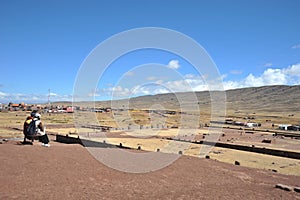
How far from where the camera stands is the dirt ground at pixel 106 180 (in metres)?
8.23

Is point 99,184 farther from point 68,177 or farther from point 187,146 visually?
point 187,146

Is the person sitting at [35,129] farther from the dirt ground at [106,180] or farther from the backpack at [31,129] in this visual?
the dirt ground at [106,180]

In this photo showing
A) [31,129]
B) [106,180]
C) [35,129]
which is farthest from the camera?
[31,129]

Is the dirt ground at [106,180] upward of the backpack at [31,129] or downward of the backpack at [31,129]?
downward

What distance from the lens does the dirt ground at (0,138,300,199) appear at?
8.23 metres

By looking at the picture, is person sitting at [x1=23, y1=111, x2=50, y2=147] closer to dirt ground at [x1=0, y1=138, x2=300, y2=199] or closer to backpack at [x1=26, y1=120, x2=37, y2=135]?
backpack at [x1=26, y1=120, x2=37, y2=135]

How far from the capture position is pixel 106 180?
9695 mm

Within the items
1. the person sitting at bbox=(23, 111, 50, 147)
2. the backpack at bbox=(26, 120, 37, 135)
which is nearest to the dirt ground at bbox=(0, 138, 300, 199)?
the person sitting at bbox=(23, 111, 50, 147)

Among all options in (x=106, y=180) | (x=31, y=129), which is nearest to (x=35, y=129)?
(x=31, y=129)

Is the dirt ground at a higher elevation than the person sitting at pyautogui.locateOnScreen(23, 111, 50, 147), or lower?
lower

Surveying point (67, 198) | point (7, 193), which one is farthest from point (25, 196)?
point (67, 198)

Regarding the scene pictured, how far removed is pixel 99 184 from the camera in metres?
9.18

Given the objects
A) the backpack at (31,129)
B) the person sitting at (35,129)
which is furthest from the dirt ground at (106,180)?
the backpack at (31,129)

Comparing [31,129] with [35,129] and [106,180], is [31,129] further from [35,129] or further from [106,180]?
[106,180]
